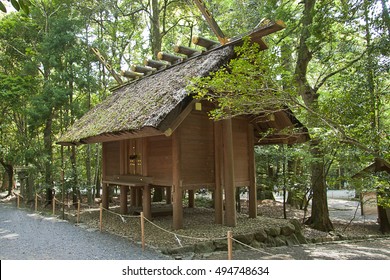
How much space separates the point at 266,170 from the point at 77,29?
11479mm

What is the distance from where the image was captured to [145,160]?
9320mm

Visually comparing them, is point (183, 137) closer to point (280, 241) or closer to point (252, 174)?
point (252, 174)

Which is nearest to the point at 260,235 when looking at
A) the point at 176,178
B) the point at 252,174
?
the point at 252,174

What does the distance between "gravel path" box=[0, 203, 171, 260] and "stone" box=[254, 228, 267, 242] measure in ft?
9.24

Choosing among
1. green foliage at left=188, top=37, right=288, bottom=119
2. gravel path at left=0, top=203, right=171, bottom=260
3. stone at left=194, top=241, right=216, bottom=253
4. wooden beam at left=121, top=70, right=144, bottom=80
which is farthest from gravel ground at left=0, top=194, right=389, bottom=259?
wooden beam at left=121, top=70, right=144, bottom=80

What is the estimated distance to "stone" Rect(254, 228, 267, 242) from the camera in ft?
25.8

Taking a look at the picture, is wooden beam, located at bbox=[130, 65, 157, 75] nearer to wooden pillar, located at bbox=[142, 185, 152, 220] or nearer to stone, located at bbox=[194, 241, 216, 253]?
wooden pillar, located at bbox=[142, 185, 152, 220]

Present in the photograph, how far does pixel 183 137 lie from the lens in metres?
8.30

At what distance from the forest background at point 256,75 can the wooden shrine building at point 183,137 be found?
119cm

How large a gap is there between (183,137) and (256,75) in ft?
11.1
